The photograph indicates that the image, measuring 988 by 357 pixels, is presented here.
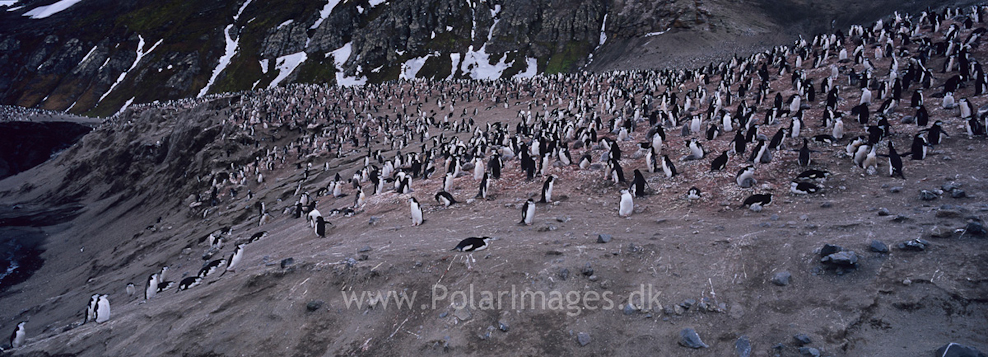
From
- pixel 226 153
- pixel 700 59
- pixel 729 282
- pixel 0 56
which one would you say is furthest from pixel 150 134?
pixel 0 56

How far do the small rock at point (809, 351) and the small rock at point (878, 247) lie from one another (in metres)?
2.10

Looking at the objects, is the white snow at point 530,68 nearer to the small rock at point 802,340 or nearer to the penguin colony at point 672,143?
the penguin colony at point 672,143

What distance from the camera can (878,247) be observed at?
237 inches

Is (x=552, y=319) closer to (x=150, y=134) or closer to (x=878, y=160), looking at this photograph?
(x=878, y=160)

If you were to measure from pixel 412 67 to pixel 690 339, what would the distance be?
7811cm

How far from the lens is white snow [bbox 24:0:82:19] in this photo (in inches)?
4395

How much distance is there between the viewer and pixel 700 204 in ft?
32.0

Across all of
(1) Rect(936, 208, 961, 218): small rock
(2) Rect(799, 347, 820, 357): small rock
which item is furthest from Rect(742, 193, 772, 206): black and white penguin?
(2) Rect(799, 347, 820, 357): small rock

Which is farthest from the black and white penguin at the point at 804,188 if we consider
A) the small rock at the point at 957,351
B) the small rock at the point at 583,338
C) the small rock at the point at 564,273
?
the small rock at the point at 583,338

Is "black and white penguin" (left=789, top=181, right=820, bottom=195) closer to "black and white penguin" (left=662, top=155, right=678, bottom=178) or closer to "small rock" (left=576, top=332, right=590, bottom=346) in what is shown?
"black and white penguin" (left=662, top=155, right=678, bottom=178)

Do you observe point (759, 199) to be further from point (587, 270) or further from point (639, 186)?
point (587, 270)

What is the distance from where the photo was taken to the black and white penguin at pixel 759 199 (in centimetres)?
885

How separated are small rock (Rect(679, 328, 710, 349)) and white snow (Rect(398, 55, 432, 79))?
7527 cm

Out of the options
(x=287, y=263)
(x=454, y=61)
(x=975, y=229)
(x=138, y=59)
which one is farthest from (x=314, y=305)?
(x=138, y=59)
